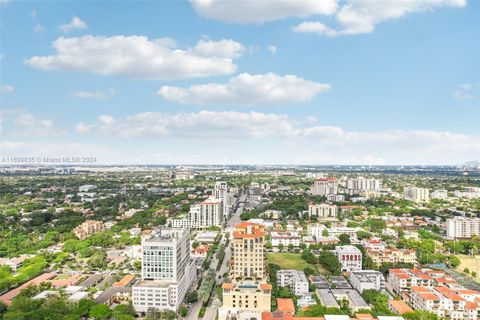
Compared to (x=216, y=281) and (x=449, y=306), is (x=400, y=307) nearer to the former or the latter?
(x=449, y=306)

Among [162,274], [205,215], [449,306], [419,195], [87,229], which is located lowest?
[449,306]

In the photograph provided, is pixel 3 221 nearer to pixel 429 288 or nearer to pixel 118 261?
pixel 118 261

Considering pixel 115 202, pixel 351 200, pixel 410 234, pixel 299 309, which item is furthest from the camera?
pixel 351 200

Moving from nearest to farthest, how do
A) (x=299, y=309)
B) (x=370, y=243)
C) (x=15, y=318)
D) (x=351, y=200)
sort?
(x=15, y=318) → (x=299, y=309) → (x=370, y=243) → (x=351, y=200)

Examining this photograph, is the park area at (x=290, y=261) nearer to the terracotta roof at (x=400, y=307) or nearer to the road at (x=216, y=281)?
the road at (x=216, y=281)

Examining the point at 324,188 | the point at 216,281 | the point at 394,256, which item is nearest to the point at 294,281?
the point at 216,281

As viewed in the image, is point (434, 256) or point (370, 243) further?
point (370, 243)

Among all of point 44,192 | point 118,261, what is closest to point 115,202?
point 44,192

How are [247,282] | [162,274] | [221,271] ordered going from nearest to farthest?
1. [162,274]
2. [247,282]
3. [221,271]
